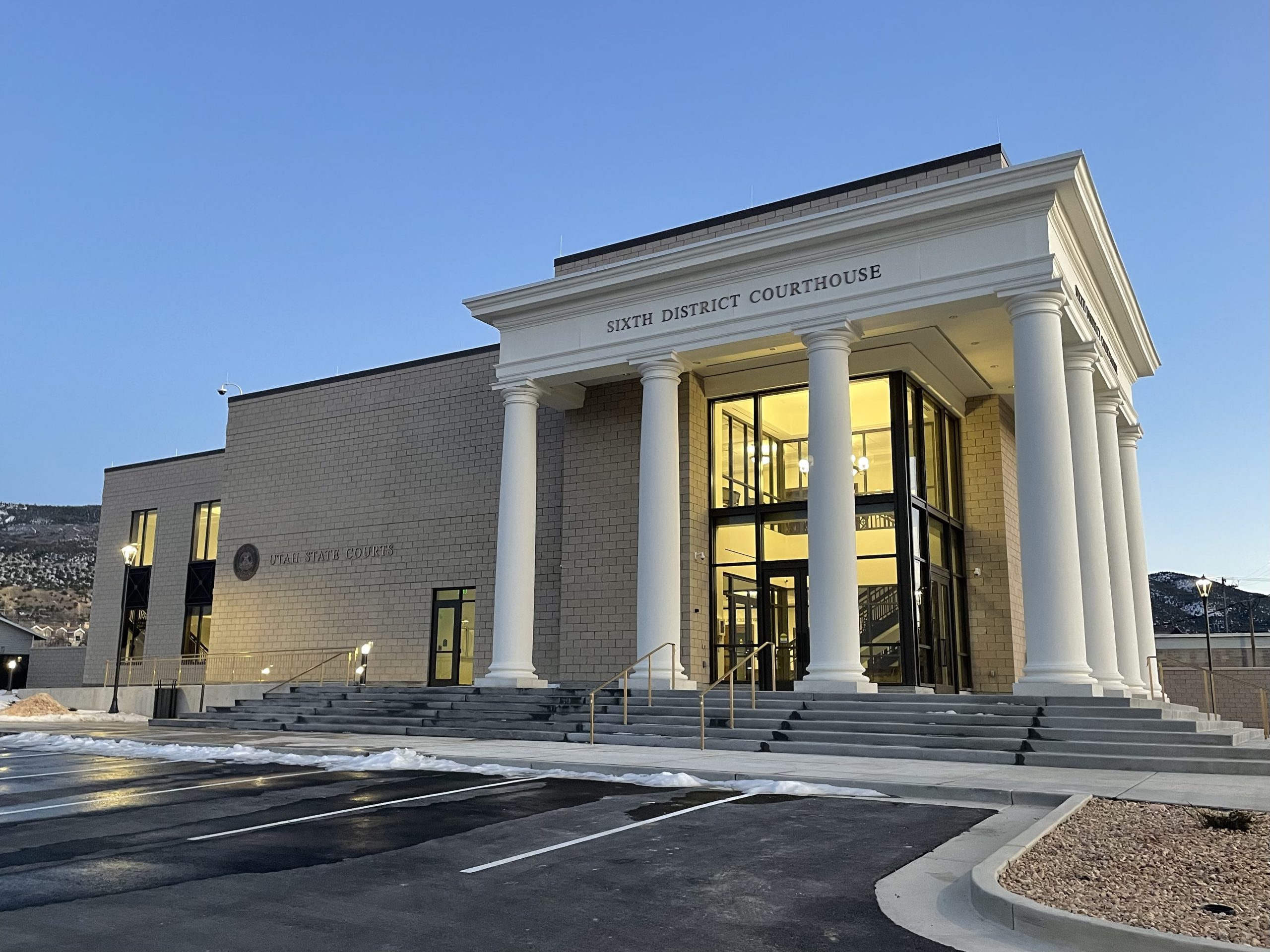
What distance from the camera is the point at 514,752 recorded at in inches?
580

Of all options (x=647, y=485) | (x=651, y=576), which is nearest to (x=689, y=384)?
(x=647, y=485)

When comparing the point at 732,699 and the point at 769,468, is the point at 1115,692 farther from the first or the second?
the point at 769,468

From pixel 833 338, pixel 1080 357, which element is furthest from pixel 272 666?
pixel 1080 357

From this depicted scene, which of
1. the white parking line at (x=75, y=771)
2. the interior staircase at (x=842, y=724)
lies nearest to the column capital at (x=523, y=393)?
the interior staircase at (x=842, y=724)

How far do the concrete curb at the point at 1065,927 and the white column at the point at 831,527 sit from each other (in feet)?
38.6

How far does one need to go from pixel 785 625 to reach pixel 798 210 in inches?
358

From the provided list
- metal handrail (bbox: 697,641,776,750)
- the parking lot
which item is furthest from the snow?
the parking lot

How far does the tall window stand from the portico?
54.4 feet

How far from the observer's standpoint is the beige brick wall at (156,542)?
119 feet

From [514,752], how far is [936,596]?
1174cm

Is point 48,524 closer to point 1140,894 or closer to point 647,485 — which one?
point 647,485

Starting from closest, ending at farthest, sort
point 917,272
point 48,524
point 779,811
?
point 779,811 < point 917,272 < point 48,524

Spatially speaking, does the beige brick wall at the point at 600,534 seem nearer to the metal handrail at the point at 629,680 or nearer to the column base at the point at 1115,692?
the metal handrail at the point at 629,680

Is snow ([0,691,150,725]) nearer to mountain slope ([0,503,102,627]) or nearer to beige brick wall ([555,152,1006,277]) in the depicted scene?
beige brick wall ([555,152,1006,277])
